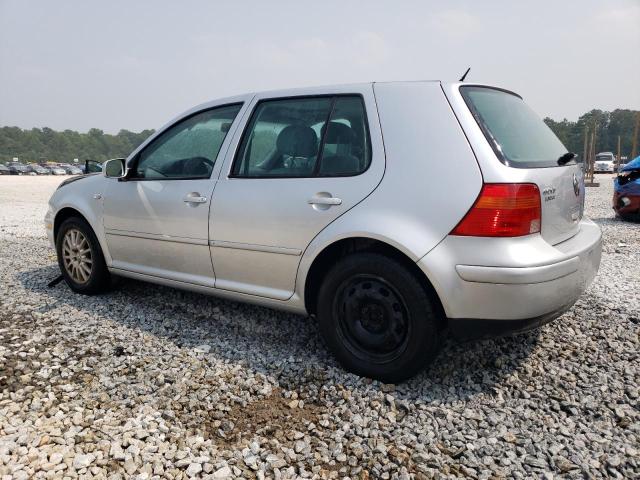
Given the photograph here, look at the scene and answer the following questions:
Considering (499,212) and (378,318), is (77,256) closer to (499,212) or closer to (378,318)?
(378,318)

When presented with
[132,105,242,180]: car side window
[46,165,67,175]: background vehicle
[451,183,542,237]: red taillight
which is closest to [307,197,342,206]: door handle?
[451,183,542,237]: red taillight

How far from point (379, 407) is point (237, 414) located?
776 mm

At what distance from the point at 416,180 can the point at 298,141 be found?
954 mm

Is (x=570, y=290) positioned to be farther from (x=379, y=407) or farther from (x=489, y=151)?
(x=379, y=407)

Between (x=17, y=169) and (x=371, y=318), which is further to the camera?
(x=17, y=169)

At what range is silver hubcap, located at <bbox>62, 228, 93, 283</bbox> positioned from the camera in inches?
177

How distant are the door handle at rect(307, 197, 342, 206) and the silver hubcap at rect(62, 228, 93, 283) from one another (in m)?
2.59

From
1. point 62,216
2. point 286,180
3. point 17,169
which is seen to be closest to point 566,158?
point 286,180

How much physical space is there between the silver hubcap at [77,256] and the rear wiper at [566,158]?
3.95 metres

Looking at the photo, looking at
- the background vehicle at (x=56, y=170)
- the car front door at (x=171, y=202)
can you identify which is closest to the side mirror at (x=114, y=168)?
the car front door at (x=171, y=202)

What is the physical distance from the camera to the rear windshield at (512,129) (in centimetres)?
263

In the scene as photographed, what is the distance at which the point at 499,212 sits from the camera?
96.0 inches

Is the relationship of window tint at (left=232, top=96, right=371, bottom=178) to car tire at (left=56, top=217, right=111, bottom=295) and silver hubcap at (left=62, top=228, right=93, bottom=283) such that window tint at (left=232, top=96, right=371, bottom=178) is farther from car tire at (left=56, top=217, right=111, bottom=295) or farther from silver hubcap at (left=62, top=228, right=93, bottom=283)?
silver hubcap at (left=62, top=228, right=93, bottom=283)

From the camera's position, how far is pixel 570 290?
8.75ft
